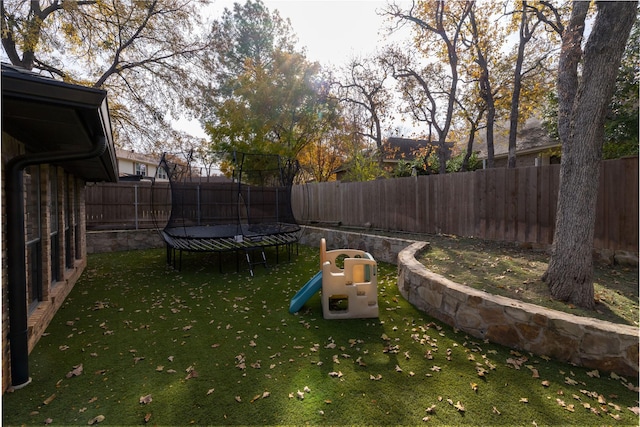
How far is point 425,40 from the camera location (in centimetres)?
1097

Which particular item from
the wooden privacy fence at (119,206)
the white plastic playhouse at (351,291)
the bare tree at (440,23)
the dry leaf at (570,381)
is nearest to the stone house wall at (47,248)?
the white plastic playhouse at (351,291)

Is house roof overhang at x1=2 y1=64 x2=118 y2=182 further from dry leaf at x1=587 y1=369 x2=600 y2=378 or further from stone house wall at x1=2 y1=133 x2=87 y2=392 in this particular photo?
dry leaf at x1=587 y1=369 x2=600 y2=378

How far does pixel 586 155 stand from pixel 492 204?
319cm

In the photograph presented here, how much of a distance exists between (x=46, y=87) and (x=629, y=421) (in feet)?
14.4

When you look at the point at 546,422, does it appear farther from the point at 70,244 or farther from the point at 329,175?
the point at 329,175

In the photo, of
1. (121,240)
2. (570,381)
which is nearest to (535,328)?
(570,381)

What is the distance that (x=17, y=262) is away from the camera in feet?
7.88

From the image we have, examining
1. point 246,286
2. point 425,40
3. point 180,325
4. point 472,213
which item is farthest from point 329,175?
point 180,325

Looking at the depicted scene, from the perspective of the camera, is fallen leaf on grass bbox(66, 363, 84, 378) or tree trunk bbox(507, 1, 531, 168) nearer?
fallen leaf on grass bbox(66, 363, 84, 378)

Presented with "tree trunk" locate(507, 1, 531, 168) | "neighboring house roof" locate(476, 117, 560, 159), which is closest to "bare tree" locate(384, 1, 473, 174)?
"tree trunk" locate(507, 1, 531, 168)

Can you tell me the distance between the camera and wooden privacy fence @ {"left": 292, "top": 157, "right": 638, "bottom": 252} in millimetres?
4477

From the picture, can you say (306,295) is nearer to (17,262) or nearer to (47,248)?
(17,262)

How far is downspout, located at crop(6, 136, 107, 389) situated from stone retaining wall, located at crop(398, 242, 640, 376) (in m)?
4.10

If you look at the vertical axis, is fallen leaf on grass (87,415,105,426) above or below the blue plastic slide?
below
